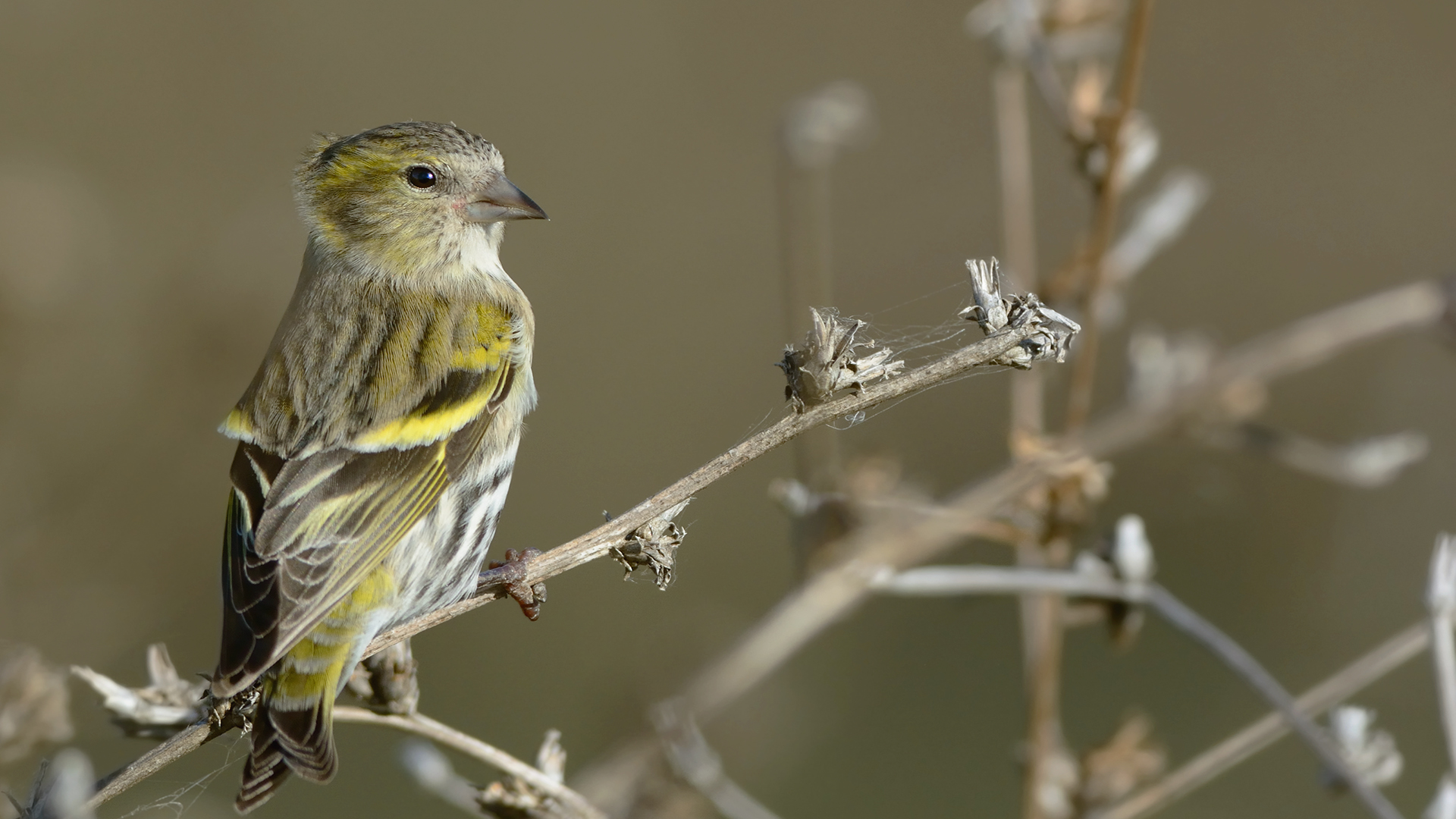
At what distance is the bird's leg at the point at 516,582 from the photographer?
9.20ft

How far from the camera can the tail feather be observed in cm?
253

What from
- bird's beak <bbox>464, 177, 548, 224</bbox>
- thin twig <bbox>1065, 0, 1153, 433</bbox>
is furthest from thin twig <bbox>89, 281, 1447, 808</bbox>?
bird's beak <bbox>464, 177, 548, 224</bbox>

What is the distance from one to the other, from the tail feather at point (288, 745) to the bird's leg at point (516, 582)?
0.41 metres

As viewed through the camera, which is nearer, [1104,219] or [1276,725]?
[1276,725]

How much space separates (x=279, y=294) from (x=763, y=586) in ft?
15.5

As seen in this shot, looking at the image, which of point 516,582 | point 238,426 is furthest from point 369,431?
point 516,582

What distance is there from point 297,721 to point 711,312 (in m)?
6.70

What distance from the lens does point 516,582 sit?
8.80 feet

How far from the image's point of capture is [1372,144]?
966 centimetres

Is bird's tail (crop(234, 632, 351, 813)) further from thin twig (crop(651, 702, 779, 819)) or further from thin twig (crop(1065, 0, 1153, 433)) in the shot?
thin twig (crop(1065, 0, 1153, 433))

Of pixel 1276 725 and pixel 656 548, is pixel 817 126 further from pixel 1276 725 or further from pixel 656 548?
pixel 1276 725

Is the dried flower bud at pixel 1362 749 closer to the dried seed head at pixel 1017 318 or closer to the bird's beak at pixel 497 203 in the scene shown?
the dried seed head at pixel 1017 318

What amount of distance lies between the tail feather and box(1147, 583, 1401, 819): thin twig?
63.7 inches

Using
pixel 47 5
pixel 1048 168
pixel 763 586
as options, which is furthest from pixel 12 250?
pixel 1048 168
